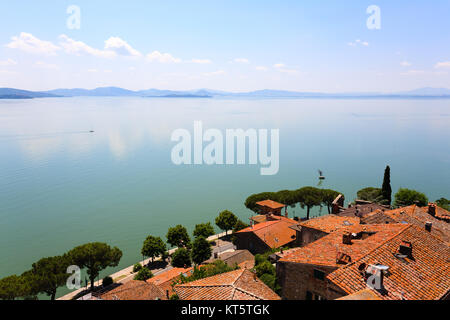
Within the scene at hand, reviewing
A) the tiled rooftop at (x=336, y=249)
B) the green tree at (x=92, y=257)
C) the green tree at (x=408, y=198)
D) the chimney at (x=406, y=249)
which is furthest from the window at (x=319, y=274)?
the green tree at (x=408, y=198)

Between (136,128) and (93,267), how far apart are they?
146 m

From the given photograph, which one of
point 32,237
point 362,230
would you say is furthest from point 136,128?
point 362,230

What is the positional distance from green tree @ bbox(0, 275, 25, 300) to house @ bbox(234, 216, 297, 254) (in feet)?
74.6

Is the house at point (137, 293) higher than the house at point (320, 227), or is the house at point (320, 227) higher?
the house at point (320, 227)

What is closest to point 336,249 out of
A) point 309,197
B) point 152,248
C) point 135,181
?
point 152,248

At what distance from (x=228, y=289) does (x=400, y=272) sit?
6732 mm

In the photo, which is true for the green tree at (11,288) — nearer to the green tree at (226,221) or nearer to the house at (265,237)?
the house at (265,237)

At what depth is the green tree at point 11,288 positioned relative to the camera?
936 inches

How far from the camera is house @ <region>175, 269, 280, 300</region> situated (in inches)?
461

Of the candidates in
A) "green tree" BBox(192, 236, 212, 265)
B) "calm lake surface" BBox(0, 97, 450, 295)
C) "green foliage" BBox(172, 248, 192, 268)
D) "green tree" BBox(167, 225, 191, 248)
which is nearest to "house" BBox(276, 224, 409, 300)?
"green tree" BBox(192, 236, 212, 265)

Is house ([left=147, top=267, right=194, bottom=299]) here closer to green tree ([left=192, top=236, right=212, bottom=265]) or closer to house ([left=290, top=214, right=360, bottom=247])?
green tree ([left=192, top=236, right=212, bottom=265])

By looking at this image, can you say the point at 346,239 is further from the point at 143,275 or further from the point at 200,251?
the point at 200,251

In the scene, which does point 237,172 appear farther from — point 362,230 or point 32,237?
point 362,230

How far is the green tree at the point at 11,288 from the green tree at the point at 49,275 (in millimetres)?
1045
